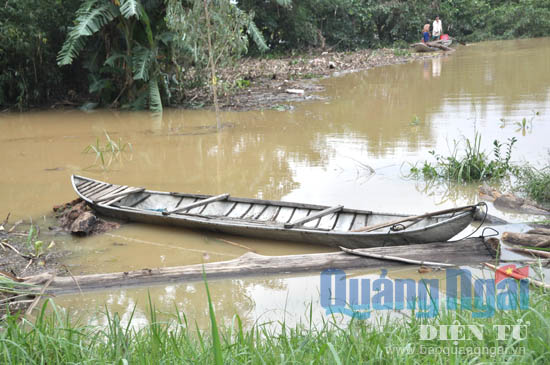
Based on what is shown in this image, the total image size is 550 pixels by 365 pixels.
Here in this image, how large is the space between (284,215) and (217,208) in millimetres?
867

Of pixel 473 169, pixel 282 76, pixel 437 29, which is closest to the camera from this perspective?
pixel 473 169

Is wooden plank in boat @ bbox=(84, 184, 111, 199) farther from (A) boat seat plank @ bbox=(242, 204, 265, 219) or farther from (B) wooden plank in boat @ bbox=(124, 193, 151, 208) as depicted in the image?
(A) boat seat plank @ bbox=(242, 204, 265, 219)

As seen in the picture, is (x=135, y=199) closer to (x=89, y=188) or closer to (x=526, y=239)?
(x=89, y=188)

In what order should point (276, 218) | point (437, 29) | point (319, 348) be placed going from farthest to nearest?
point (437, 29) < point (276, 218) < point (319, 348)

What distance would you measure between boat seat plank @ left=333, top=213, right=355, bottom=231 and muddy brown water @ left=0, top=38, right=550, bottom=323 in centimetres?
38

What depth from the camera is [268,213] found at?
6.11m

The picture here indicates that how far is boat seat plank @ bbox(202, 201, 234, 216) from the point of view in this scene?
6355mm

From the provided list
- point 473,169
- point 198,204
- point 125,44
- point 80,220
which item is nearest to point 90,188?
point 80,220

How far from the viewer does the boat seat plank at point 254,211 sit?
612cm

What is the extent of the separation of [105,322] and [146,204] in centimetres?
271

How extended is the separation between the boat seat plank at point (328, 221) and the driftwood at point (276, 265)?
68 centimetres

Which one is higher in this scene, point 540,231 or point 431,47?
point 431,47

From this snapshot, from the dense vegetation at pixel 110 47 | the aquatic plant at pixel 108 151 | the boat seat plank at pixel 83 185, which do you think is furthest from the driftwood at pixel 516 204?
the dense vegetation at pixel 110 47

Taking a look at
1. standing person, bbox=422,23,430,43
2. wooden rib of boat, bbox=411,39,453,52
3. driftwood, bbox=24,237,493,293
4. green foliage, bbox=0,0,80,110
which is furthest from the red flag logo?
standing person, bbox=422,23,430,43
